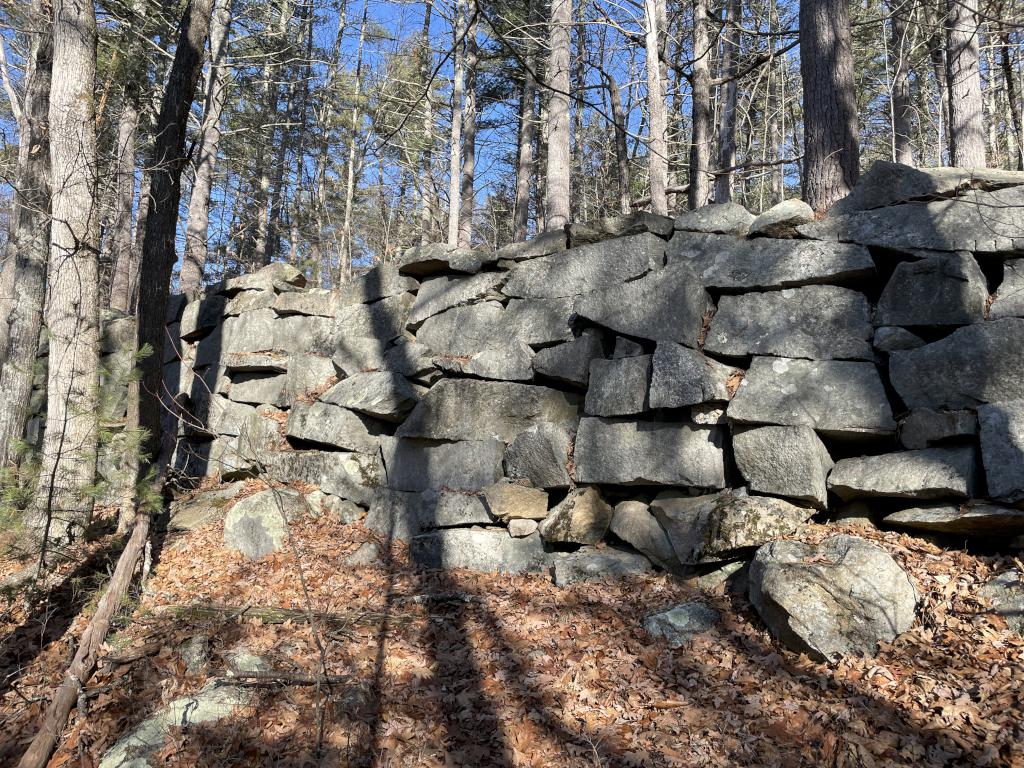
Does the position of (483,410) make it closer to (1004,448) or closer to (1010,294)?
(1004,448)

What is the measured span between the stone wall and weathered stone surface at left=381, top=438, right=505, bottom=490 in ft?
0.09

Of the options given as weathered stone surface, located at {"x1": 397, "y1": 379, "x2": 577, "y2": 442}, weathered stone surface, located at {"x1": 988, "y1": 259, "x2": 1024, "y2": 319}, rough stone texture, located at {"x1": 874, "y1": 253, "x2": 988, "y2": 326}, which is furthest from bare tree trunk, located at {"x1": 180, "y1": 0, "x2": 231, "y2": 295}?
weathered stone surface, located at {"x1": 988, "y1": 259, "x2": 1024, "y2": 319}

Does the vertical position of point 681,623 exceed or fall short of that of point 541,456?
it falls short

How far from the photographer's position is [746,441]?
5.69 metres

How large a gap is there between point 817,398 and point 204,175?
1367cm

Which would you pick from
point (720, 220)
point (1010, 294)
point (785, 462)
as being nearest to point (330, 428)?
point (720, 220)

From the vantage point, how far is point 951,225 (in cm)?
568

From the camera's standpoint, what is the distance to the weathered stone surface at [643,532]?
5.77 m

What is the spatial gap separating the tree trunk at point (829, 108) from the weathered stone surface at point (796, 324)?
1544 millimetres

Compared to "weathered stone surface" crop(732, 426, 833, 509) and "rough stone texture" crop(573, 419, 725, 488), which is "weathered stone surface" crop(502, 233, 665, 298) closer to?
"rough stone texture" crop(573, 419, 725, 488)

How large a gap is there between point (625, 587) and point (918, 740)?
245 cm

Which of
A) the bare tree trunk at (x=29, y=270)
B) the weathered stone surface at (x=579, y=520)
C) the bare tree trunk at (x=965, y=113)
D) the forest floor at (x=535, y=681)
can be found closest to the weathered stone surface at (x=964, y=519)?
the forest floor at (x=535, y=681)

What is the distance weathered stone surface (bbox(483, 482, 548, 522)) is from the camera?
21.7ft

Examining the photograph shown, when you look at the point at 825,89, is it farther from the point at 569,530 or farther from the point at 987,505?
the point at 569,530
